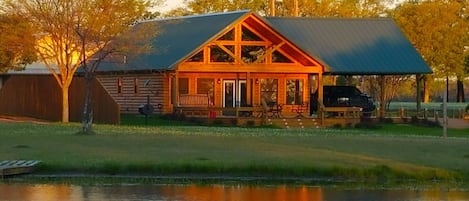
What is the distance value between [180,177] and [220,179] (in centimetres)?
97

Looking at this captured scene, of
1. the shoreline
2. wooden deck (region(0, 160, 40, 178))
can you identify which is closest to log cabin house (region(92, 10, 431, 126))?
wooden deck (region(0, 160, 40, 178))

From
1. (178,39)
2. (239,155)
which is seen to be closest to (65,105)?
(178,39)

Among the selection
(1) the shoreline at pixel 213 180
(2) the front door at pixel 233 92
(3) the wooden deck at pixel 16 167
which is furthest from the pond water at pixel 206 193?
(2) the front door at pixel 233 92

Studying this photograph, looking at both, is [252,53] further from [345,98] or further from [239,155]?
[239,155]

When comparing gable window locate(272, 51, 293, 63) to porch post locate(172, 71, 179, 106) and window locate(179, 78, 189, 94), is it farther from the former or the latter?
porch post locate(172, 71, 179, 106)

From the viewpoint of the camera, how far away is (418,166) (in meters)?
26.2

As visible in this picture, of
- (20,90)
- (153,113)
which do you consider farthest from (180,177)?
(20,90)

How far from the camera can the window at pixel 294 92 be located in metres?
59.0

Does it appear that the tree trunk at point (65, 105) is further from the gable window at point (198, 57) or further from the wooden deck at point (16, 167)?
the wooden deck at point (16, 167)

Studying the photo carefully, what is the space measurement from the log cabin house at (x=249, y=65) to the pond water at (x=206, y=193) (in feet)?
82.7

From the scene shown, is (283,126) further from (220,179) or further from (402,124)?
(220,179)

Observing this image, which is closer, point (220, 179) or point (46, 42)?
point (220, 179)

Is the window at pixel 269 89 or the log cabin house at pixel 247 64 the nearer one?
the log cabin house at pixel 247 64

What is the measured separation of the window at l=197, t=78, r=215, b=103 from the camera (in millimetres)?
56281
